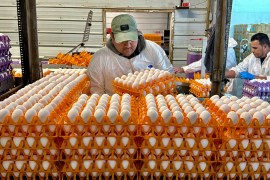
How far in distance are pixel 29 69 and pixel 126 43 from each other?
97 centimetres

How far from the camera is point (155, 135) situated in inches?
52.9

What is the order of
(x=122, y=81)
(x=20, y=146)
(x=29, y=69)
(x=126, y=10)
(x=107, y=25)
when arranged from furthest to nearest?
(x=107, y=25) < (x=126, y=10) < (x=29, y=69) < (x=122, y=81) < (x=20, y=146)

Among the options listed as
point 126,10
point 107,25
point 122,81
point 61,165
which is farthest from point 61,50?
point 61,165

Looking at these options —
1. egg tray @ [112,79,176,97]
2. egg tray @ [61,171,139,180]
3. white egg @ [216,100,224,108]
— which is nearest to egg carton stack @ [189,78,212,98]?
egg tray @ [112,79,176,97]

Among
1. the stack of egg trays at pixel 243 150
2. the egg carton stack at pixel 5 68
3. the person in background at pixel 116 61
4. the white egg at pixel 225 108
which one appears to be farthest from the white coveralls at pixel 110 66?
the stack of egg trays at pixel 243 150

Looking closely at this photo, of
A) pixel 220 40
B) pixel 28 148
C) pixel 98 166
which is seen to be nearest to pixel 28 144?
pixel 28 148

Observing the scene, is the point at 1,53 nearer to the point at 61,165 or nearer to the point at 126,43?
the point at 126,43

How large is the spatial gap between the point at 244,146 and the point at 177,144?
12.1 inches

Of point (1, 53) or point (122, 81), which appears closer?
point (122, 81)

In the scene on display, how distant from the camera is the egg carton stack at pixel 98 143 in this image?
133 cm

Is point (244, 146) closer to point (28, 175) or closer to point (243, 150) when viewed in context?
point (243, 150)

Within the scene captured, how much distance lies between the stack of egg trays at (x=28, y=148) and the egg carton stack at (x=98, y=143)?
0.17 feet

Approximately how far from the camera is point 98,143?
133cm

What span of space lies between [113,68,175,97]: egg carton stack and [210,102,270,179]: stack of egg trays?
0.86 m
